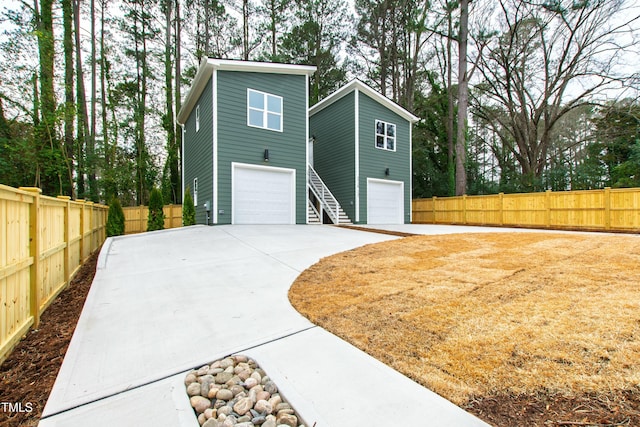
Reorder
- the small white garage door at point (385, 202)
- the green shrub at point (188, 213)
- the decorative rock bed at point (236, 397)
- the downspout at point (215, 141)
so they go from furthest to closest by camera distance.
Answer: the small white garage door at point (385, 202) < the green shrub at point (188, 213) < the downspout at point (215, 141) < the decorative rock bed at point (236, 397)

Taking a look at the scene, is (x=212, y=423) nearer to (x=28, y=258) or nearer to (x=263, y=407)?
(x=263, y=407)

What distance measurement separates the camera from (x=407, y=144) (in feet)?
45.3

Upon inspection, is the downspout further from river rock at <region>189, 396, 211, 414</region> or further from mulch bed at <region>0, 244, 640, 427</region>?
→ river rock at <region>189, 396, 211, 414</region>

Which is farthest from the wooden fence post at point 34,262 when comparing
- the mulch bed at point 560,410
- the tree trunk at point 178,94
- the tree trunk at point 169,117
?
the tree trunk at point 169,117

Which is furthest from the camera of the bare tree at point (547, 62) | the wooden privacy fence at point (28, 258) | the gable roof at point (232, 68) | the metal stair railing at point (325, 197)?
the bare tree at point (547, 62)

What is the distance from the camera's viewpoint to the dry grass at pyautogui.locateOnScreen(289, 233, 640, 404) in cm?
166

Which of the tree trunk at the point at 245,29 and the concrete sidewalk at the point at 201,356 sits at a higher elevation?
the tree trunk at the point at 245,29

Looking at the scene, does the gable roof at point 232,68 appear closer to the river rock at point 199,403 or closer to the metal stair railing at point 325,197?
the metal stair railing at point 325,197

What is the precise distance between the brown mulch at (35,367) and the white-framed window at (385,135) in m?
11.6

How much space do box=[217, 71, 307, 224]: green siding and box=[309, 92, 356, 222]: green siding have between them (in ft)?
7.62

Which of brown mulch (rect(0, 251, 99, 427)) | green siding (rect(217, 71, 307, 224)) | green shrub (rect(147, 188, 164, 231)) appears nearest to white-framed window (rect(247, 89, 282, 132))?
green siding (rect(217, 71, 307, 224))

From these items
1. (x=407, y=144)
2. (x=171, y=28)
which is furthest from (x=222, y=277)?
(x=171, y=28)

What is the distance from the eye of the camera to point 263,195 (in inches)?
389

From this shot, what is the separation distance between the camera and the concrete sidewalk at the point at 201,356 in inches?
57.8
